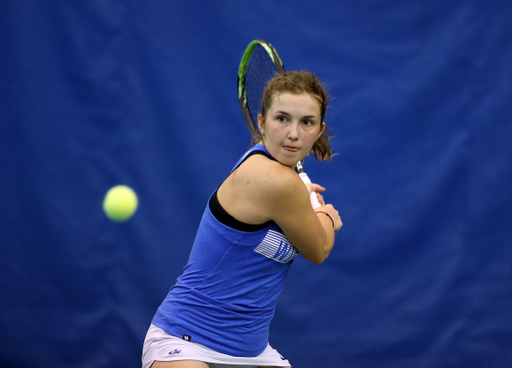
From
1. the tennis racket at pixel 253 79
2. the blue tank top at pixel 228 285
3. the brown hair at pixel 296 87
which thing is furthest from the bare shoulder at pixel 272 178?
the tennis racket at pixel 253 79

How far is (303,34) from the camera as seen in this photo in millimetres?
3367

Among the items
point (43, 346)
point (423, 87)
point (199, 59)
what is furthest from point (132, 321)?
point (423, 87)

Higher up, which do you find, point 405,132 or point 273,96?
point 405,132

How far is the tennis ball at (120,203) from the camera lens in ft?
10.7

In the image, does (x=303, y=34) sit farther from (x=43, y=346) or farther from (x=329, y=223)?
(x=43, y=346)

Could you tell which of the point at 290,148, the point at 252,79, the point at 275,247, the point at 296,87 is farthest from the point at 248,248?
the point at 252,79

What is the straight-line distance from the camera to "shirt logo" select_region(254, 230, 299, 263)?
145 centimetres

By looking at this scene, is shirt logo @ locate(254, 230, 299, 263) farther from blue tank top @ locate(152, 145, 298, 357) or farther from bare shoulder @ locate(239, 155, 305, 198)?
bare shoulder @ locate(239, 155, 305, 198)

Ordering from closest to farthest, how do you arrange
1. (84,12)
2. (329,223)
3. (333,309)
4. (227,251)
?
(227,251) < (329,223) < (84,12) < (333,309)

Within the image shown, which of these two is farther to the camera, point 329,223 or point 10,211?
point 10,211

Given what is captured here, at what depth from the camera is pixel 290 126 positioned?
4.95 ft

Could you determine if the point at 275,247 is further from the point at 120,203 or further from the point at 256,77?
the point at 120,203

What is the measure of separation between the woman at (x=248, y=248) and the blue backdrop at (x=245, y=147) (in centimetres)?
180

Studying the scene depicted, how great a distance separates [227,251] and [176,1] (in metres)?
2.39
